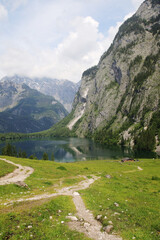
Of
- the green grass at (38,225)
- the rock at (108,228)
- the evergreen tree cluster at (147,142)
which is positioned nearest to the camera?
the green grass at (38,225)

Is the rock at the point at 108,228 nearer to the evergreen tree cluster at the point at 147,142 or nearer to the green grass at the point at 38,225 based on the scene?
the green grass at the point at 38,225

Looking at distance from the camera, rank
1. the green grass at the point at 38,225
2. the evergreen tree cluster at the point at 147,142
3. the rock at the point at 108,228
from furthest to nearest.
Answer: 1. the evergreen tree cluster at the point at 147,142
2. the rock at the point at 108,228
3. the green grass at the point at 38,225

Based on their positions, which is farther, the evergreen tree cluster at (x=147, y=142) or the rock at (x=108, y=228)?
the evergreen tree cluster at (x=147, y=142)

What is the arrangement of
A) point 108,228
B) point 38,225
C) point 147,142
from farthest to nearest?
point 147,142 < point 38,225 < point 108,228

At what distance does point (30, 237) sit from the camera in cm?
1022

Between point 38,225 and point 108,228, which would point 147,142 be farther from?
point 38,225

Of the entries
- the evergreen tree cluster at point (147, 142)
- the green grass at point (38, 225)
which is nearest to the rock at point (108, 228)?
the green grass at point (38, 225)

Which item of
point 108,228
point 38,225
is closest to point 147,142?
point 108,228

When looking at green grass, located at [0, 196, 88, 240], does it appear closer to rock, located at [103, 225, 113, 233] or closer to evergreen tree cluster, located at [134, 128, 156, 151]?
rock, located at [103, 225, 113, 233]

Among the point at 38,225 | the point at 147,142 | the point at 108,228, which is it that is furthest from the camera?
the point at 147,142

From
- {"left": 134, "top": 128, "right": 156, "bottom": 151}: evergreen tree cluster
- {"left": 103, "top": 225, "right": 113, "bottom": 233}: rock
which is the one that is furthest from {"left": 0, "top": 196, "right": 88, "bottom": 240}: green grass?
{"left": 134, "top": 128, "right": 156, "bottom": 151}: evergreen tree cluster

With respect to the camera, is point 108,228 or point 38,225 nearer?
point 108,228

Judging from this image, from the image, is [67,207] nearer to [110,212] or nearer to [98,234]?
[110,212]

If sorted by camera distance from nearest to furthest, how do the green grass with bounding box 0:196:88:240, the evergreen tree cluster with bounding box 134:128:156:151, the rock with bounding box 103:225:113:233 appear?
the green grass with bounding box 0:196:88:240
the rock with bounding box 103:225:113:233
the evergreen tree cluster with bounding box 134:128:156:151
